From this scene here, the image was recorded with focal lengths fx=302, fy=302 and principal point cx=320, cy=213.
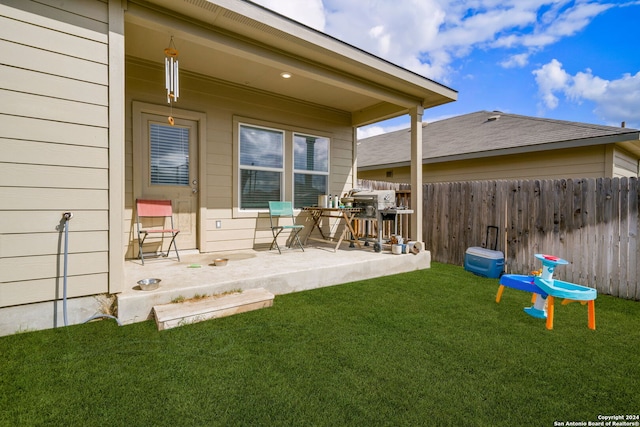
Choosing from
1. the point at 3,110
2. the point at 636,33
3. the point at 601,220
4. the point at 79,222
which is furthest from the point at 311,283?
the point at 636,33

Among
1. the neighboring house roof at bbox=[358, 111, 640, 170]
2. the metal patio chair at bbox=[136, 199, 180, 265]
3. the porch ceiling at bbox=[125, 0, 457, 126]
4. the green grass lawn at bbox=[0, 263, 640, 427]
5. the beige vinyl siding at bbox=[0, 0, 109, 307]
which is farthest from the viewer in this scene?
the neighboring house roof at bbox=[358, 111, 640, 170]

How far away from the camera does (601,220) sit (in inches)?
145

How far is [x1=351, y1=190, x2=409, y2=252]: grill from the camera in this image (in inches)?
183

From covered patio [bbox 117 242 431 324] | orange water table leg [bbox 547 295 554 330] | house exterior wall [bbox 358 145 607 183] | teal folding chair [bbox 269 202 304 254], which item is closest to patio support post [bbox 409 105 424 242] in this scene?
covered patio [bbox 117 242 431 324]

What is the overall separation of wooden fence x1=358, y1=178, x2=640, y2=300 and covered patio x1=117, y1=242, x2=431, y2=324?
102 centimetres

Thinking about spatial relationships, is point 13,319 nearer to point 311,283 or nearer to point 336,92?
point 311,283

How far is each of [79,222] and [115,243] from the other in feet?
0.98

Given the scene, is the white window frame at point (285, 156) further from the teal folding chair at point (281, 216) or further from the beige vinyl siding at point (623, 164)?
the beige vinyl siding at point (623, 164)

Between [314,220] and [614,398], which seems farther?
[314,220]

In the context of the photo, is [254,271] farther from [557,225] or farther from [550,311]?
[557,225]

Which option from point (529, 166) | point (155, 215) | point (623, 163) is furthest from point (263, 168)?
point (623, 163)

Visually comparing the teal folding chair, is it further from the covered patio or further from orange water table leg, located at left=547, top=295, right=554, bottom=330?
orange water table leg, located at left=547, top=295, right=554, bottom=330

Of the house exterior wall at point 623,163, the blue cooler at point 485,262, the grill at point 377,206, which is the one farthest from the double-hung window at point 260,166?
the house exterior wall at point 623,163

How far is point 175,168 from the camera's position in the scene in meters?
4.34
